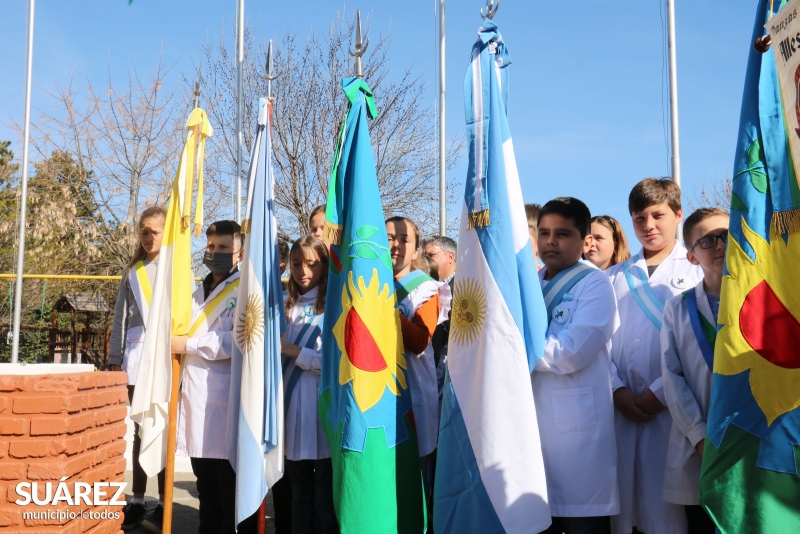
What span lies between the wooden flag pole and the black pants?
7.1 inches

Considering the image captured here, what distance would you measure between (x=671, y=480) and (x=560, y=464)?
0.49 meters

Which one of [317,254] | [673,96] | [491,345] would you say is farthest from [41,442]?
[673,96]

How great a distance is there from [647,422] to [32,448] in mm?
2881

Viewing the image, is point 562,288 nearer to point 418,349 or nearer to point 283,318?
point 418,349

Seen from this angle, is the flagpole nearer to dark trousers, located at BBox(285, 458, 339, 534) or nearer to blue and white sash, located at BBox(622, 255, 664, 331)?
blue and white sash, located at BBox(622, 255, 664, 331)

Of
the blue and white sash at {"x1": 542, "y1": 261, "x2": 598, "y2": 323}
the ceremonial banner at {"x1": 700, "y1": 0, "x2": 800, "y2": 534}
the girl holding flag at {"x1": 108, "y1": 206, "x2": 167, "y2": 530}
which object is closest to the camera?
the ceremonial banner at {"x1": 700, "y1": 0, "x2": 800, "y2": 534}

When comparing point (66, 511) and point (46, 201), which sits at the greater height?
point (46, 201)

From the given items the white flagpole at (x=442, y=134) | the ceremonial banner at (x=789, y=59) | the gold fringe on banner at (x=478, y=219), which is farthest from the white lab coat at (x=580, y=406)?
the white flagpole at (x=442, y=134)

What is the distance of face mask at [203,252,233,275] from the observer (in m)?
5.00

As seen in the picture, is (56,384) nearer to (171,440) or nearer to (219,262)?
(171,440)

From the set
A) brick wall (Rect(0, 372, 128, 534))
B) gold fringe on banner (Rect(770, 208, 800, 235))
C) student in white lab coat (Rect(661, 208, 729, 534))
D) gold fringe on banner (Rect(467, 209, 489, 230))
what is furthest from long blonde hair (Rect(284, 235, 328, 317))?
gold fringe on banner (Rect(770, 208, 800, 235))

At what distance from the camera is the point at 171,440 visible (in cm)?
458

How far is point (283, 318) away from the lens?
459 centimetres

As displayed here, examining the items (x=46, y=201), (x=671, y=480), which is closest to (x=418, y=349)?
(x=671, y=480)
